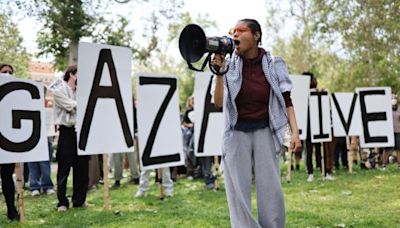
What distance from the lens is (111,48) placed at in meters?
5.80

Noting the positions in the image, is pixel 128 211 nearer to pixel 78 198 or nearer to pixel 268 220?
pixel 78 198

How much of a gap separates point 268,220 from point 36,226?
9.24 feet

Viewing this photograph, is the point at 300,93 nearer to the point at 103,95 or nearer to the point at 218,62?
the point at 103,95

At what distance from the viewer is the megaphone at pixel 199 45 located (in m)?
3.03

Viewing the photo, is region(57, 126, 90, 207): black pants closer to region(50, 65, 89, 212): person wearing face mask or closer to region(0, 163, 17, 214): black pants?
region(50, 65, 89, 212): person wearing face mask

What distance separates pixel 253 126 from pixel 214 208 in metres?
2.60

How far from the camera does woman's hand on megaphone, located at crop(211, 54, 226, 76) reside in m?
3.15

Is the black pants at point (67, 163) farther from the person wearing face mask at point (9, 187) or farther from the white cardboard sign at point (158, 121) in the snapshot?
the white cardboard sign at point (158, 121)

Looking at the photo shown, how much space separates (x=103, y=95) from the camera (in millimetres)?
5664

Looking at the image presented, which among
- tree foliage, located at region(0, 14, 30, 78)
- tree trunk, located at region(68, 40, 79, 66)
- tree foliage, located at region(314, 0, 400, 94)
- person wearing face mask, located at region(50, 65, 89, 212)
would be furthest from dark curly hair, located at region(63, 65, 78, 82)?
tree foliage, located at region(314, 0, 400, 94)

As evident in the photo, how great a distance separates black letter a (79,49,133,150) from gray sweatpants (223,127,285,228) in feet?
8.23

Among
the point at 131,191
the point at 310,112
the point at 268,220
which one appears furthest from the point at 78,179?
the point at 310,112

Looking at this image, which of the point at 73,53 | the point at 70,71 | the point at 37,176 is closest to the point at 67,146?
the point at 70,71

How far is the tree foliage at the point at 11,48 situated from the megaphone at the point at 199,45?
27.2 ft
